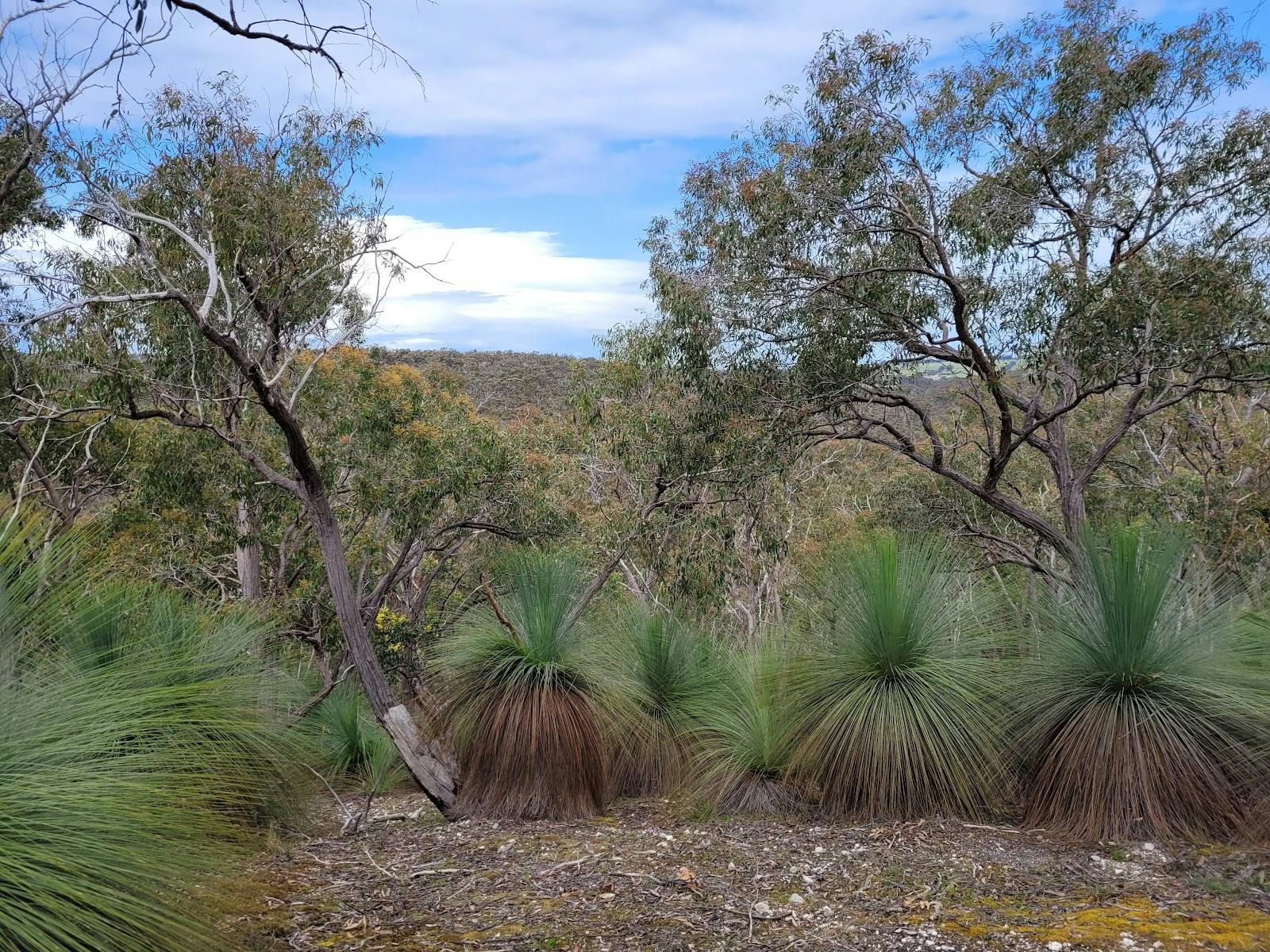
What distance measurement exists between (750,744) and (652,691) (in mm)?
1676

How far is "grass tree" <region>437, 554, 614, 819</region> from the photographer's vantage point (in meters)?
7.06

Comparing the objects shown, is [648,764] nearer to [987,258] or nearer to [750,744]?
[750,744]

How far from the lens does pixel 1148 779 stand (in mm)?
5230

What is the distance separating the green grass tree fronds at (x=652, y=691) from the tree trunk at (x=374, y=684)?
54.7 inches

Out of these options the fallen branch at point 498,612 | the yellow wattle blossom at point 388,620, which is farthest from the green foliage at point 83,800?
the yellow wattle blossom at point 388,620

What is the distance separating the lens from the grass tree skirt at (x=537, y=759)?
704 cm

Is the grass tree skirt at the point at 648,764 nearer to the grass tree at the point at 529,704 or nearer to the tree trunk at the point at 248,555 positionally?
the grass tree at the point at 529,704

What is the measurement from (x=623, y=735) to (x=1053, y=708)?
129 inches

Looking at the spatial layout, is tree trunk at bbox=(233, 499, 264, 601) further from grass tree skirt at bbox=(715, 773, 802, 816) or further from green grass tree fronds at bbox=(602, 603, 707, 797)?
grass tree skirt at bbox=(715, 773, 802, 816)

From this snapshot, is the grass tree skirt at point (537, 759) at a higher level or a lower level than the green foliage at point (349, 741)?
higher

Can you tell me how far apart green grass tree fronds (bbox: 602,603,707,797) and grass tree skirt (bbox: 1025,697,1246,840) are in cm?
318

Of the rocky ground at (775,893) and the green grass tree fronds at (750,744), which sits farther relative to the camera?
the green grass tree fronds at (750,744)

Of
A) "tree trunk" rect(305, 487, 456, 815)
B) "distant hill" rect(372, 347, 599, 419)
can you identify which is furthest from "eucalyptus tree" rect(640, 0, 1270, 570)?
"distant hill" rect(372, 347, 599, 419)

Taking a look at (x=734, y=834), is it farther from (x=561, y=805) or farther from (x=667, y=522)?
(x=667, y=522)
